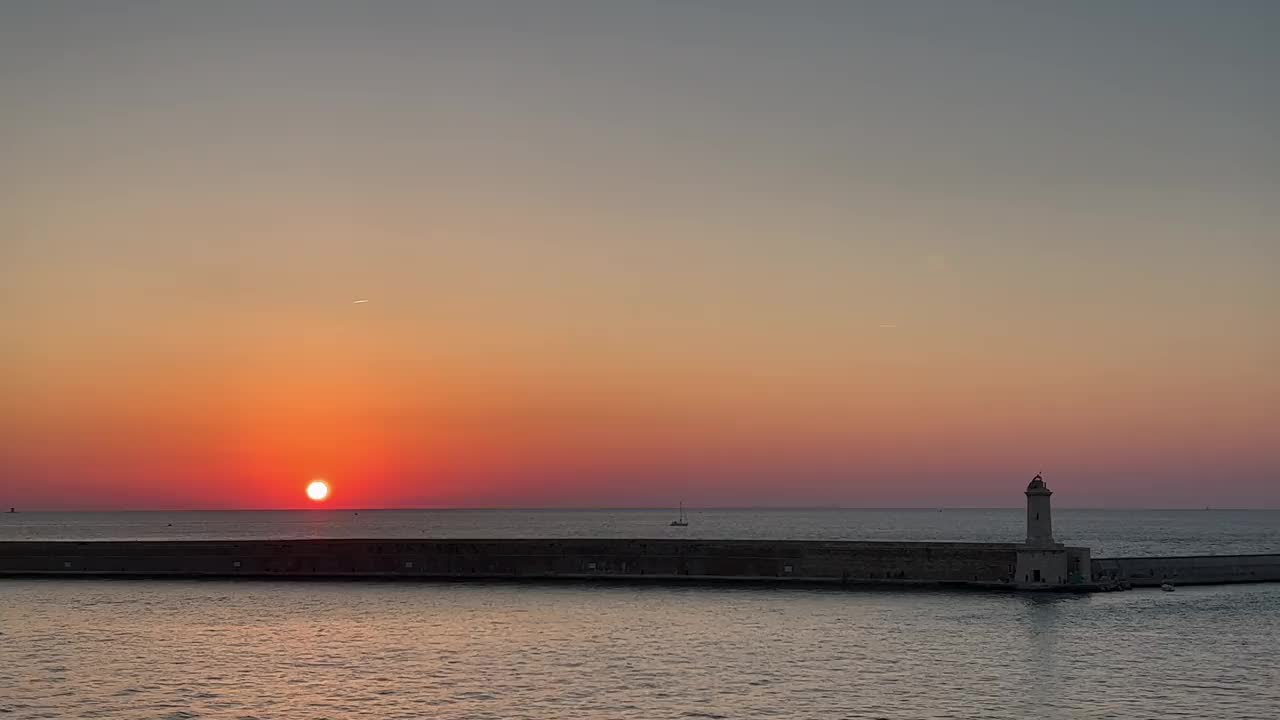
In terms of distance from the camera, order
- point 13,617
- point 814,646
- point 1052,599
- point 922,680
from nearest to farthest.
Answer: point 922,680 → point 814,646 → point 13,617 → point 1052,599

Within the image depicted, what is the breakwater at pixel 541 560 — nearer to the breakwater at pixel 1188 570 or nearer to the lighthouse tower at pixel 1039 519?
the lighthouse tower at pixel 1039 519

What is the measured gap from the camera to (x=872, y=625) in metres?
51.7

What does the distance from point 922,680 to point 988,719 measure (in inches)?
231

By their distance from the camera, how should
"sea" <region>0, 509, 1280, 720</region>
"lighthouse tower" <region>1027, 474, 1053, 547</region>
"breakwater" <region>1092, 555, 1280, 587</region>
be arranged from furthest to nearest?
"breakwater" <region>1092, 555, 1280, 587</region> → "lighthouse tower" <region>1027, 474, 1053, 547</region> → "sea" <region>0, 509, 1280, 720</region>

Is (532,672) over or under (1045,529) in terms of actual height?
under

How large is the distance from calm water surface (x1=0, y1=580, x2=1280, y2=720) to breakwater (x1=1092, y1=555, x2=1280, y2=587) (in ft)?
9.86

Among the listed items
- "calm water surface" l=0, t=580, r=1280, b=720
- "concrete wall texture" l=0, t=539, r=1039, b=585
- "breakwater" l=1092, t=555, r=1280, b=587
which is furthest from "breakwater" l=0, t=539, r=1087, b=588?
"breakwater" l=1092, t=555, r=1280, b=587

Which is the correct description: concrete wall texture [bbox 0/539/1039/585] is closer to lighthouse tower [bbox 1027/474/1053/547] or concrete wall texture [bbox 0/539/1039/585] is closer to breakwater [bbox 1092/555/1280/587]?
lighthouse tower [bbox 1027/474/1053/547]

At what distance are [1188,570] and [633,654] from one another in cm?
4236

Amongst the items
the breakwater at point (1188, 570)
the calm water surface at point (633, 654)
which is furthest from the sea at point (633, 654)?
the breakwater at point (1188, 570)

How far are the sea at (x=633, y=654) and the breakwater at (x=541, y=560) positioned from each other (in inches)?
98.4

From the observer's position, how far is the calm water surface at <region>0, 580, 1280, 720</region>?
34812 mm

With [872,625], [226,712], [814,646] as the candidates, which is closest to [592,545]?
[872,625]

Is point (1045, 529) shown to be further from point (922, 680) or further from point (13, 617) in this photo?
point (13, 617)
